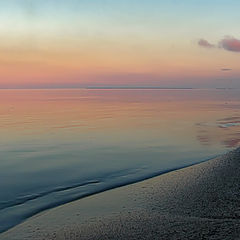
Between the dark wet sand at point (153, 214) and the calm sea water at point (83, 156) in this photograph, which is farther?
the calm sea water at point (83, 156)

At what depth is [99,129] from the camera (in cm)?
2369

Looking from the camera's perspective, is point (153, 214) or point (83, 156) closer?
point (153, 214)

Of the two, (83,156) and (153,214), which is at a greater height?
(153,214)

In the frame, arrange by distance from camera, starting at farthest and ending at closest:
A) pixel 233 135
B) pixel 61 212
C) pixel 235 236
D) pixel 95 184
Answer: pixel 233 135 → pixel 95 184 → pixel 61 212 → pixel 235 236

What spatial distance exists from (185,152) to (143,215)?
28.6ft

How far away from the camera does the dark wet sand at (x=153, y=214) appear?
6.44 meters

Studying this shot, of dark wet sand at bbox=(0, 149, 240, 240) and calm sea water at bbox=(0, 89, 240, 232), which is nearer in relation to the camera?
dark wet sand at bbox=(0, 149, 240, 240)

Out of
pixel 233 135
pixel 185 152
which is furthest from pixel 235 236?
pixel 233 135

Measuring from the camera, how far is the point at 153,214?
759 centimetres

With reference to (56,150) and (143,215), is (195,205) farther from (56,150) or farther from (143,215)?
(56,150)

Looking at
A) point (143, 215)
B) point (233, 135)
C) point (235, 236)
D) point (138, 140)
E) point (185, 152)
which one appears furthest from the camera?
point (233, 135)

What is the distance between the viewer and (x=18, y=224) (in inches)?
300

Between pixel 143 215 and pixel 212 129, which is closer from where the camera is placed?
pixel 143 215

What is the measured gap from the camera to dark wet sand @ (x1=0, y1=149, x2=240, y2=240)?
253 inches
